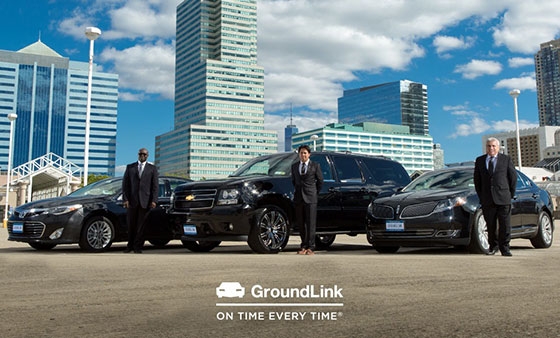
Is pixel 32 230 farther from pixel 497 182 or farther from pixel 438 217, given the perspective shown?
pixel 497 182

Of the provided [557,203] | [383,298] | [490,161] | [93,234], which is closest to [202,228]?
[93,234]

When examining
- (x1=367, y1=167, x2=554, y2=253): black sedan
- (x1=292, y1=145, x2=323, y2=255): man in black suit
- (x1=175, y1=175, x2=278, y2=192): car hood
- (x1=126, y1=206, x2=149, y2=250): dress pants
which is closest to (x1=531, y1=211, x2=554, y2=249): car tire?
(x1=367, y1=167, x2=554, y2=253): black sedan

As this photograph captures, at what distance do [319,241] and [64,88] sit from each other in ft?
626

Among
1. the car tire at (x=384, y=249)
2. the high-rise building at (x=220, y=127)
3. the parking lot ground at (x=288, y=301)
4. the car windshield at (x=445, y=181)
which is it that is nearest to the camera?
the parking lot ground at (x=288, y=301)

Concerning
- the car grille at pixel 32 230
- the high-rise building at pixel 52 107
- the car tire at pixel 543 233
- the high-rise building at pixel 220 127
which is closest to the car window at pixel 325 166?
the car tire at pixel 543 233

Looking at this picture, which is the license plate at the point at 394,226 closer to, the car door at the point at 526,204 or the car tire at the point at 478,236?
the car tire at the point at 478,236

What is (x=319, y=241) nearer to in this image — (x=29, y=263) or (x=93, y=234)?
(x=93, y=234)

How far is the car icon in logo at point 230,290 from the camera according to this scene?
14.4ft

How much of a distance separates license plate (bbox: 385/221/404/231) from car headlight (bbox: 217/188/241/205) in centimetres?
238

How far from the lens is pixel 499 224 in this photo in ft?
28.1

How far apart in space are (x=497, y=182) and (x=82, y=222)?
279 inches

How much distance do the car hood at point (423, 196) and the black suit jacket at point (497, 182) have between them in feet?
1.39

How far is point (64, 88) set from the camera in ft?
613

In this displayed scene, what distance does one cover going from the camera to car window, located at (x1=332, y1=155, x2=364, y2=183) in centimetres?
1057
